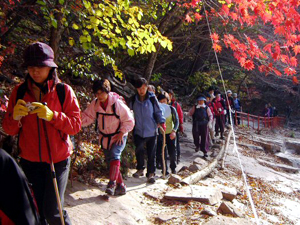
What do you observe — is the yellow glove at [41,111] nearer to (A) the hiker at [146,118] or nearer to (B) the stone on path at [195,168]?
(A) the hiker at [146,118]

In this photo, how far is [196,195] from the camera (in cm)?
473

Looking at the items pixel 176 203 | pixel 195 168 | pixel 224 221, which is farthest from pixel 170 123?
pixel 224 221

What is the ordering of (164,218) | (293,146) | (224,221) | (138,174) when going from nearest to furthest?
(224,221)
(164,218)
(138,174)
(293,146)

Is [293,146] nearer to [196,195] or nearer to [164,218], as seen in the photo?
[196,195]

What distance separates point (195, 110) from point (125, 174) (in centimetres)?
387

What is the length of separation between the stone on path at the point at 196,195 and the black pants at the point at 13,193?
3.36 metres

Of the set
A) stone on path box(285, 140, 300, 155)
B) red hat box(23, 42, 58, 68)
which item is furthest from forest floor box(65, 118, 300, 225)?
stone on path box(285, 140, 300, 155)

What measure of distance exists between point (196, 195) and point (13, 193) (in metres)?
3.66

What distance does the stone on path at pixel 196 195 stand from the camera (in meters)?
4.61

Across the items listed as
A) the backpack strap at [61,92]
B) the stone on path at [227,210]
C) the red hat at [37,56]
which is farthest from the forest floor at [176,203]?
the red hat at [37,56]

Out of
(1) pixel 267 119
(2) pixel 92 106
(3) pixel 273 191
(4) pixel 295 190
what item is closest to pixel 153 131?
(2) pixel 92 106

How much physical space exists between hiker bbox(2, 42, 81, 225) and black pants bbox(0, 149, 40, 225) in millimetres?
749

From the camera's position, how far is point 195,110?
8.71 meters

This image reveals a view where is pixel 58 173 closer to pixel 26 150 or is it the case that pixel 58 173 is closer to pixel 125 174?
pixel 26 150
